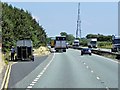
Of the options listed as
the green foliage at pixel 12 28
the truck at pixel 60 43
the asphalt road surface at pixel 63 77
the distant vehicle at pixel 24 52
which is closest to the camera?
the asphalt road surface at pixel 63 77

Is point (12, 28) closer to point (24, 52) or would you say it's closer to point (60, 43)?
point (24, 52)

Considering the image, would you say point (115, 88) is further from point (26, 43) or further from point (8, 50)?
point (8, 50)

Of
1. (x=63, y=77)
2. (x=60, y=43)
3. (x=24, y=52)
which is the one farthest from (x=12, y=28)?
(x=63, y=77)

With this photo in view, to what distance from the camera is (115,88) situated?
20.9 metres

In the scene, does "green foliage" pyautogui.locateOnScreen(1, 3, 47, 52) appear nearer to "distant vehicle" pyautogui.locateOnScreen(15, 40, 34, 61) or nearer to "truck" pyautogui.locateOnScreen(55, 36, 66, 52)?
"truck" pyautogui.locateOnScreen(55, 36, 66, 52)

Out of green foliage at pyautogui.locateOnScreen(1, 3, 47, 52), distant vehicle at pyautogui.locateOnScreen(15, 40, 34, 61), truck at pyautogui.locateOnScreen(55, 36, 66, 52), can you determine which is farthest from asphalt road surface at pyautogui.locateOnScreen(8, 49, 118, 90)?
truck at pyautogui.locateOnScreen(55, 36, 66, 52)

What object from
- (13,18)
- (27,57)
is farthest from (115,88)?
(13,18)

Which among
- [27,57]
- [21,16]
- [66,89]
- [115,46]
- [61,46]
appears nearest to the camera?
[66,89]

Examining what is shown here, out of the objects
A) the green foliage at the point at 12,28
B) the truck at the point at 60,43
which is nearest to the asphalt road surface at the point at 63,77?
the green foliage at the point at 12,28

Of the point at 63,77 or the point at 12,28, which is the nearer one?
the point at 63,77

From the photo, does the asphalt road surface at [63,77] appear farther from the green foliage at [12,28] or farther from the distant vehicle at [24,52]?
the green foliage at [12,28]

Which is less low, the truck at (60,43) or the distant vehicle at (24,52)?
the truck at (60,43)

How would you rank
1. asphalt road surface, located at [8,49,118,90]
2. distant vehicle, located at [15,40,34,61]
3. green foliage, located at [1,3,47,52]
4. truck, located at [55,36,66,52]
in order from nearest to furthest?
asphalt road surface, located at [8,49,118,90] → distant vehicle, located at [15,40,34,61] → green foliage, located at [1,3,47,52] → truck, located at [55,36,66,52]

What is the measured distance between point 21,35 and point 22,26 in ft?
9.73
